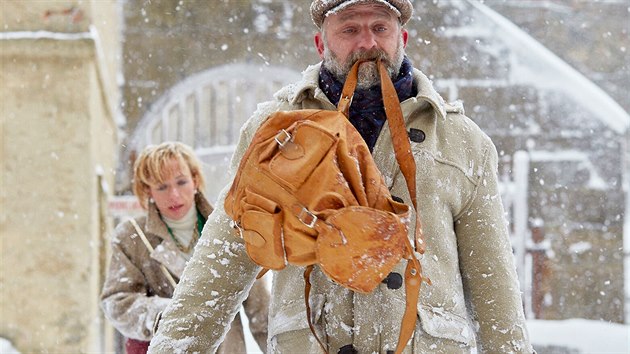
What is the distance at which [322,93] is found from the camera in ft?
8.77

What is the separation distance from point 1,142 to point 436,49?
18.6ft

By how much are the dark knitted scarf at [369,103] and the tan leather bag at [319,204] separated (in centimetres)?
25

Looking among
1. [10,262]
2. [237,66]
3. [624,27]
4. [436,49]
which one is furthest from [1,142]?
[624,27]

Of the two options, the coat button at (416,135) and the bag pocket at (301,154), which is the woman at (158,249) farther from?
the bag pocket at (301,154)

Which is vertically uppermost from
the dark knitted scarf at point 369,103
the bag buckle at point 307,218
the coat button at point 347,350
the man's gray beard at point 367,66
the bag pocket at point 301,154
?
the man's gray beard at point 367,66

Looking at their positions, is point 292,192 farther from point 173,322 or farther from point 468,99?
point 468,99

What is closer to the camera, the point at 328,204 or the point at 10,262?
the point at 328,204

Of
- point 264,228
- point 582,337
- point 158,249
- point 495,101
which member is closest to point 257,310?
point 158,249

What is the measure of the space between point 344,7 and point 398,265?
0.64 m

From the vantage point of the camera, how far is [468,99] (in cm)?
1216

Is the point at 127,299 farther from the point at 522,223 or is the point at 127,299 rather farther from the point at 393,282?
the point at 522,223

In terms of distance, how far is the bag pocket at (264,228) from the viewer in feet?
7.64

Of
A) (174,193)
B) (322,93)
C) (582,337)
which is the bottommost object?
(582,337)

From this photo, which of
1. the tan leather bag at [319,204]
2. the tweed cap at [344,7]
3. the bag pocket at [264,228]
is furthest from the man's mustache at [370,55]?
the bag pocket at [264,228]
